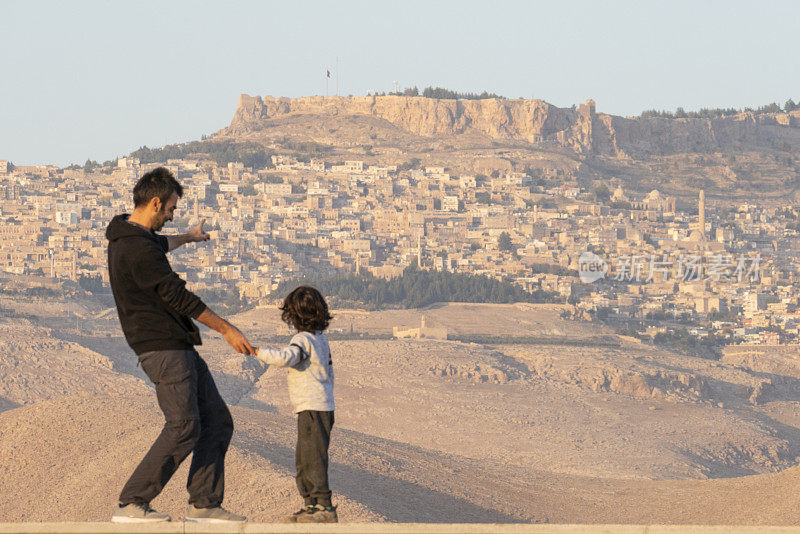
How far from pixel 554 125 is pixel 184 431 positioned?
111093 millimetres

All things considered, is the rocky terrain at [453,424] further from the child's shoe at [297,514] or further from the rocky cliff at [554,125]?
the rocky cliff at [554,125]

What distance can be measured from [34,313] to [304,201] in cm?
4302

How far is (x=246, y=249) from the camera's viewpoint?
73.7 m

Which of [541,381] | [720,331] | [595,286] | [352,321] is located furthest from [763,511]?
[595,286]

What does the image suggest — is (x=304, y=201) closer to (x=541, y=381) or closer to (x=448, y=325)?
(x=448, y=325)

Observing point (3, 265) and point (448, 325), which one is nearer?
point (448, 325)

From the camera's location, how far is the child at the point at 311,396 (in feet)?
21.6

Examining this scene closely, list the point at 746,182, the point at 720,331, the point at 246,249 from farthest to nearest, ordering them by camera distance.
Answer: the point at 746,182 < the point at 246,249 < the point at 720,331

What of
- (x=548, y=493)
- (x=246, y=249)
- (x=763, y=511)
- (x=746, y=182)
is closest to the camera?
(x=763, y=511)

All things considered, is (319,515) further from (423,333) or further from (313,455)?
(423,333)

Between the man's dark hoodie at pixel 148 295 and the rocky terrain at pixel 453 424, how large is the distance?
4.06 meters

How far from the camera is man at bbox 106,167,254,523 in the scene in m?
6.16

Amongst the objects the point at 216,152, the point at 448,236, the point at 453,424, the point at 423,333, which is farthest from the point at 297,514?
the point at 216,152

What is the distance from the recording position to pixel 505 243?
78.1 m
